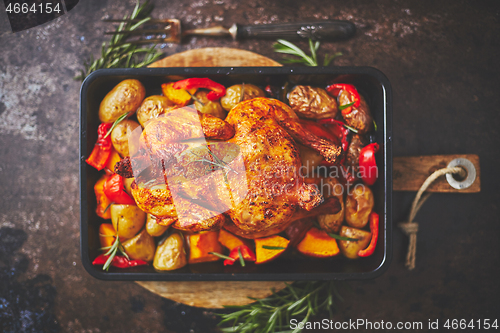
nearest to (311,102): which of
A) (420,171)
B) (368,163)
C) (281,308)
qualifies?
(368,163)

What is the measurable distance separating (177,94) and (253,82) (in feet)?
1.62

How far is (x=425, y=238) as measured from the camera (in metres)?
2.29

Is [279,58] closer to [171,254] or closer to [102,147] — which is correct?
[102,147]

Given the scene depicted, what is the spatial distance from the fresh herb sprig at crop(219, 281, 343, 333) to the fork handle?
1.76 metres

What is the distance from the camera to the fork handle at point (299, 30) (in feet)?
7.20

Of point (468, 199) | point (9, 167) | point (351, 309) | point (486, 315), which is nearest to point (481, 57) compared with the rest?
point (468, 199)

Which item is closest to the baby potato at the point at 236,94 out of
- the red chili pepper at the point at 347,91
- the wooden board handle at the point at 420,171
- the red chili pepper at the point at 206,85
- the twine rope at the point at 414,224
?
the red chili pepper at the point at 206,85

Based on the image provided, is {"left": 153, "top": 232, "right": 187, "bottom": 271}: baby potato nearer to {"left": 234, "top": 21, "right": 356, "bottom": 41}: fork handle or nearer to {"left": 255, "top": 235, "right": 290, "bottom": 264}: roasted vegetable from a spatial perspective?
{"left": 255, "top": 235, "right": 290, "bottom": 264}: roasted vegetable

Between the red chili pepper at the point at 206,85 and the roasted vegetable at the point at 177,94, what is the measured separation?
3cm

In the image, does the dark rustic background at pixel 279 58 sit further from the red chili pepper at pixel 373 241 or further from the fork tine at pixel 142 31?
the red chili pepper at pixel 373 241

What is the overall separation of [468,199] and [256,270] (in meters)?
1.69

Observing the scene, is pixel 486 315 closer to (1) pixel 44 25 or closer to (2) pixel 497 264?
(2) pixel 497 264

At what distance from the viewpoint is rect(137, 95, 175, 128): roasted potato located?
6.11 feet

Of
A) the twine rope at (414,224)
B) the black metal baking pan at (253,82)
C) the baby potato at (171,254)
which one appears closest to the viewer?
the black metal baking pan at (253,82)
